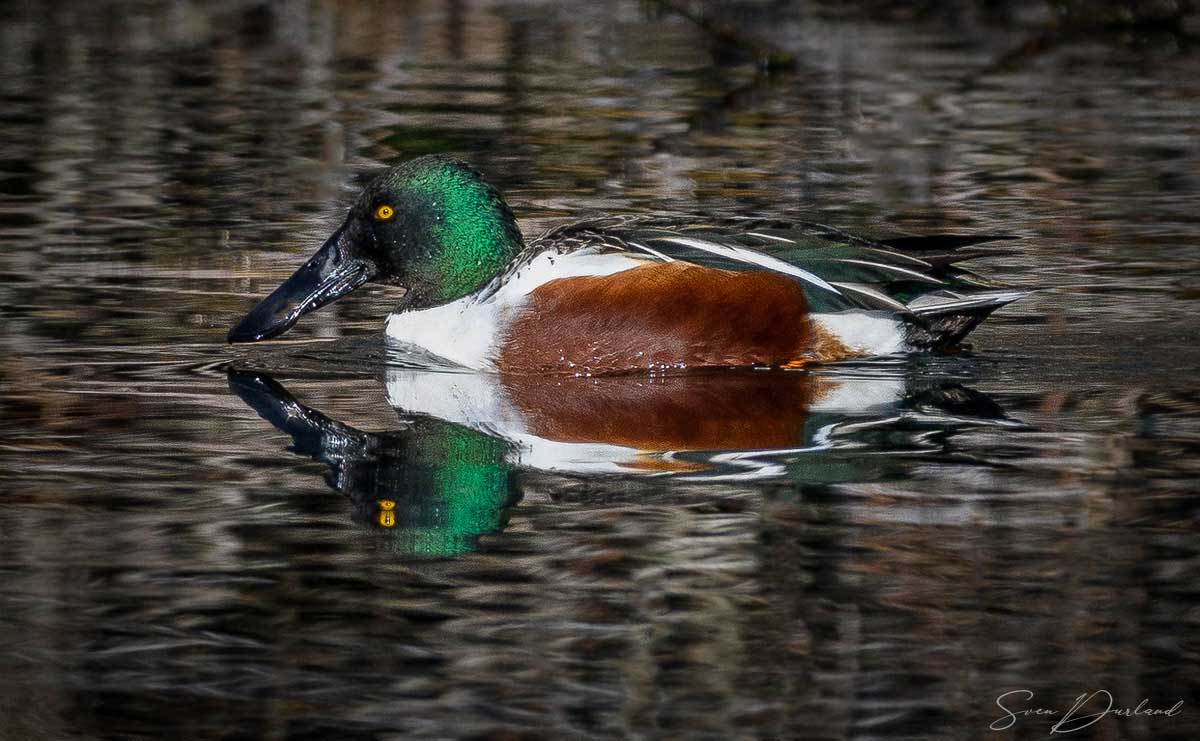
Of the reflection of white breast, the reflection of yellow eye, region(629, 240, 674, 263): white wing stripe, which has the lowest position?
the reflection of white breast

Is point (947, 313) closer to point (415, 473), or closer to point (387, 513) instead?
point (415, 473)

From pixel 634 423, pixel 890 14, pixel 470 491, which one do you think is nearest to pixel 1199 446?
pixel 634 423

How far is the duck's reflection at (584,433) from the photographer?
18.2 ft

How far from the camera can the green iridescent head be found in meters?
7.64

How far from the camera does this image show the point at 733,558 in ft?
16.2

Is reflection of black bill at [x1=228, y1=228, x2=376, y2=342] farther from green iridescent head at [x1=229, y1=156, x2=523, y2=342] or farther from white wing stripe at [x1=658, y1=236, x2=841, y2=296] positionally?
white wing stripe at [x1=658, y1=236, x2=841, y2=296]

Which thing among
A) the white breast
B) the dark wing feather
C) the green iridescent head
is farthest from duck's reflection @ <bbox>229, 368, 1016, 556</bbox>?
the green iridescent head

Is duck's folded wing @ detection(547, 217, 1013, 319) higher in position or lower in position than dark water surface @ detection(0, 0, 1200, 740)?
higher

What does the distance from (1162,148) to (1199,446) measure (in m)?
6.42

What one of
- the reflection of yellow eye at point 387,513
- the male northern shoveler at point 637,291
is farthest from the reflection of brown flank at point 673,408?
the reflection of yellow eye at point 387,513

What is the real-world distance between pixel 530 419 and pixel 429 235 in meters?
1.38

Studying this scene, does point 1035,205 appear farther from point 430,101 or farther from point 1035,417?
point 430,101

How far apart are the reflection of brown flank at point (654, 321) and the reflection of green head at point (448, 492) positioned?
3.05ft

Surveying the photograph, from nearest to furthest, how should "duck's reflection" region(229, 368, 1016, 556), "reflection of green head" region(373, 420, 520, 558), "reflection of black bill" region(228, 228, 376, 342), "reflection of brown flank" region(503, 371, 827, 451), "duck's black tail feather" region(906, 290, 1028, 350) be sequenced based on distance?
"reflection of green head" region(373, 420, 520, 558) < "duck's reflection" region(229, 368, 1016, 556) < "reflection of brown flank" region(503, 371, 827, 451) < "duck's black tail feather" region(906, 290, 1028, 350) < "reflection of black bill" region(228, 228, 376, 342)
